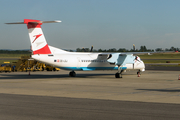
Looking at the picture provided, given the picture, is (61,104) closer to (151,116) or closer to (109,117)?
(109,117)

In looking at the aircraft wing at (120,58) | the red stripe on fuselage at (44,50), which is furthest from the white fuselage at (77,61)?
the aircraft wing at (120,58)

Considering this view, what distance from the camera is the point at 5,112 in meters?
11.7

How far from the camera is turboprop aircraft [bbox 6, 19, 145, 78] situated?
3091 cm

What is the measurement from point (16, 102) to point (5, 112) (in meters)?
2.78

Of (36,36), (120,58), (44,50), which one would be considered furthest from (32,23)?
(120,58)

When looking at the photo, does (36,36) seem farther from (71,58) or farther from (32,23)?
(71,58)

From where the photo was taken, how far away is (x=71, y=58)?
3319 cm

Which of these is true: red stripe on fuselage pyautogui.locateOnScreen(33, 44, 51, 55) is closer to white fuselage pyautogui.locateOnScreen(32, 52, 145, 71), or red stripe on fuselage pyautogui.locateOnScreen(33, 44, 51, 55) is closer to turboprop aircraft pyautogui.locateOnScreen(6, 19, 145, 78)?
turboprop aircraft pyautogui.locateOnScreen(6, 19, 145, 78)

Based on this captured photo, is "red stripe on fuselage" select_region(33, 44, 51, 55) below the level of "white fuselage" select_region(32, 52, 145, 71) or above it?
above

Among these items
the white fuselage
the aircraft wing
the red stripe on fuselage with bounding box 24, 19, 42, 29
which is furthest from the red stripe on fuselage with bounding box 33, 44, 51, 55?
the aircraft wing

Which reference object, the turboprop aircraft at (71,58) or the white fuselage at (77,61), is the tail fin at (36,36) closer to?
the turboprop aircraft at (71,58)

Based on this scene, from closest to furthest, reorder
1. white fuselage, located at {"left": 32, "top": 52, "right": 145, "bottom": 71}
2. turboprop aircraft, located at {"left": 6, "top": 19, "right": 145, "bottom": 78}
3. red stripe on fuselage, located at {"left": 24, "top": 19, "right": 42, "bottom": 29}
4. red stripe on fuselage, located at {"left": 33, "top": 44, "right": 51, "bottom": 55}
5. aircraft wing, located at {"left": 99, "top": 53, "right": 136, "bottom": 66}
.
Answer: red stripe on fuselage, located at {"left": 24, "top": 19, "right": 42, "bottom": 29}
turboprop aircraft, located at {"left": 6, "top": 19, "right": 145, "bottom": 78}
red stripe on fuselage, located at {"left": 33, "top": 44, "right": 51, "bottom": 55}
white fuselage, located at {"left": 32, "top": 52, "right": 145, "bottom": 71}
aircraft wing, located at {"left": 99, "top": 53, "right": 136, "bottom": 66}

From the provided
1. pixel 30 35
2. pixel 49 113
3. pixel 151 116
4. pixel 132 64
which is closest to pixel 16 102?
pixel 49 113

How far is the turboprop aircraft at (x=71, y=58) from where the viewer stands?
3091 centimetres
